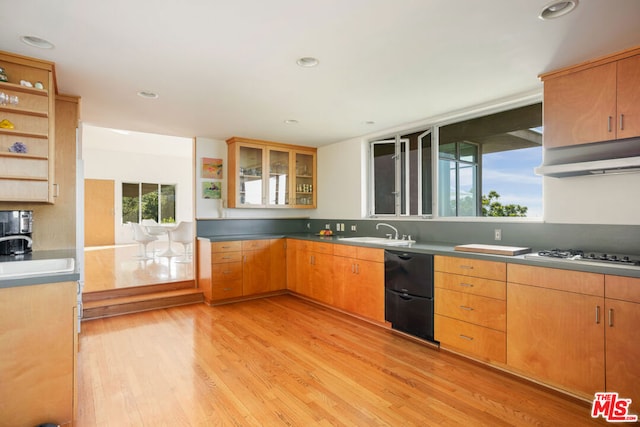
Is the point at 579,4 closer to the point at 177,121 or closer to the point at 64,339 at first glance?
the point at 64,339

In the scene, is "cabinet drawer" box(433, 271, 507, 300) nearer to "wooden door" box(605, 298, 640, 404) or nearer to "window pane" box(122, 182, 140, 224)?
"wooden door" box(605, 298, 640, 404)

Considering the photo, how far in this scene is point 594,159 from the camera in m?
2.47

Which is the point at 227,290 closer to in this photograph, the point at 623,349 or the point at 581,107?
the point at 623,349

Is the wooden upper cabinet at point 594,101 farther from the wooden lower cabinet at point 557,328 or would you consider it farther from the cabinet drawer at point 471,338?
the cabinet drawer at point 471,338

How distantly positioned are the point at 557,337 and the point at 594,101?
159 centimetres

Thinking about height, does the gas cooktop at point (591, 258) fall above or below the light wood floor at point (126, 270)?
above

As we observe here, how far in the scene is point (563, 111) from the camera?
247 centimetres

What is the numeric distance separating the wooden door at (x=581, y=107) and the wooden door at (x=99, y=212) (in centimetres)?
1033

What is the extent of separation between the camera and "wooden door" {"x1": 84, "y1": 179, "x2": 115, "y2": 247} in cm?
930

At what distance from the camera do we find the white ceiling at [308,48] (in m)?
1.78

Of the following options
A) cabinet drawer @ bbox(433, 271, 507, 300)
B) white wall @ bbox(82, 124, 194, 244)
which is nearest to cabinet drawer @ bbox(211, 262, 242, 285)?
cabinet drawer @ bbox(433, 271, 507, 300)

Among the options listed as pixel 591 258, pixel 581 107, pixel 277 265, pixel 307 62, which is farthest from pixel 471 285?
pixel 277 265

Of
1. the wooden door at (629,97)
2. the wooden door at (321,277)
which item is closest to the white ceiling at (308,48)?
the wooden door at (629,97)

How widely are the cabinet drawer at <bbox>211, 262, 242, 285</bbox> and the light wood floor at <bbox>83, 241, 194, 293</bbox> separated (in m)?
0.87
